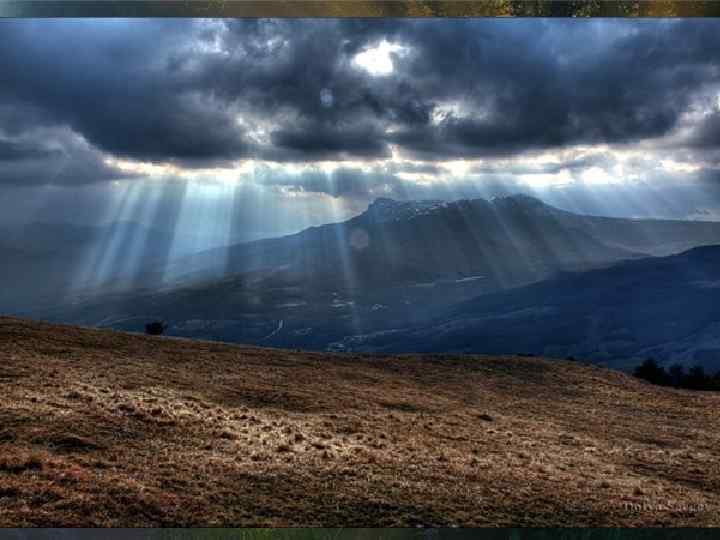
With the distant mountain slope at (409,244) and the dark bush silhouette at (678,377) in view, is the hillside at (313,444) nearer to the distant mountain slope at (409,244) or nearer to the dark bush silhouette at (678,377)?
the distant mountain slope at (409,244)

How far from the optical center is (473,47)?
10.6 m

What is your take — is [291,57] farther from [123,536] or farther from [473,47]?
[123,536]

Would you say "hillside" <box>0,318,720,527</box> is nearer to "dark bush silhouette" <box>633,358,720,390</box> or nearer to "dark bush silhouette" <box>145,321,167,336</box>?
"dark bush silhouette" <box>145,321,167,336</box>

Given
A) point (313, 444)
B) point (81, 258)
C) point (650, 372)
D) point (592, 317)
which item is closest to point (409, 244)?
point (81, 258)

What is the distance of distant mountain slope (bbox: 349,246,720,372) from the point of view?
2907 centimetres

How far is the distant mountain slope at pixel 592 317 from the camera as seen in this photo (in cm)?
2907

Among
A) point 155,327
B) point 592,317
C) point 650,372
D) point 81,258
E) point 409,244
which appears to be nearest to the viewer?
point 81,258

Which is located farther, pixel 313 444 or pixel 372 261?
pixel 372 261

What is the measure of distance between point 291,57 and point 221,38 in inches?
43.5

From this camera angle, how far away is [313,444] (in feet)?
38.8

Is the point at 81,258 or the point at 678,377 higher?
the point at 81,258

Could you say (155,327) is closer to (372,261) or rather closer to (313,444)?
(372,261)

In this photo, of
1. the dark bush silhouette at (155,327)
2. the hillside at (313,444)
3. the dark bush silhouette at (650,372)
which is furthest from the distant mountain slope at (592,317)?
the dark bush silhouette at (155,327)

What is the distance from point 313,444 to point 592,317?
23.9 meters
